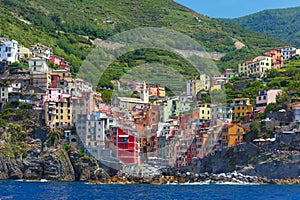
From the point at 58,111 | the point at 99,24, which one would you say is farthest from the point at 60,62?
the point at 99,24

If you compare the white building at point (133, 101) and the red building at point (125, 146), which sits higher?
the white building at point (133, 101)

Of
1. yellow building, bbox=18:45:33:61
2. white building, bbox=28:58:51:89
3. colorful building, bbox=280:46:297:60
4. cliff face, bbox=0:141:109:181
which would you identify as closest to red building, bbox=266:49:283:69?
colorful building, bbox=280:46:297:60

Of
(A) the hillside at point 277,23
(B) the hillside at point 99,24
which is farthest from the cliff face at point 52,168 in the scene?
(A) the hillside at point 277,23

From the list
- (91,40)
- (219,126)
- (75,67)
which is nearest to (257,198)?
(219,126)

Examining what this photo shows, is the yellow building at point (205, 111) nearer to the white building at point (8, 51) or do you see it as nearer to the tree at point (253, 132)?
the tree at point (253, 132)

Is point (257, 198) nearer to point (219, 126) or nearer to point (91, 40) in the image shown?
point (219, 126)

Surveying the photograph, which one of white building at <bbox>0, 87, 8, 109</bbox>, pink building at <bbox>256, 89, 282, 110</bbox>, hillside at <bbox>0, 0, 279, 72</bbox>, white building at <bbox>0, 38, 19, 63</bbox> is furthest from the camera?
hillside at <bbox>0, 0, 279, 72</bbox>

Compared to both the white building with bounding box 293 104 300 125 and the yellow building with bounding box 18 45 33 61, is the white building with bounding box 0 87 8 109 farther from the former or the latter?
the white building with bounding box 293 104 300 125
